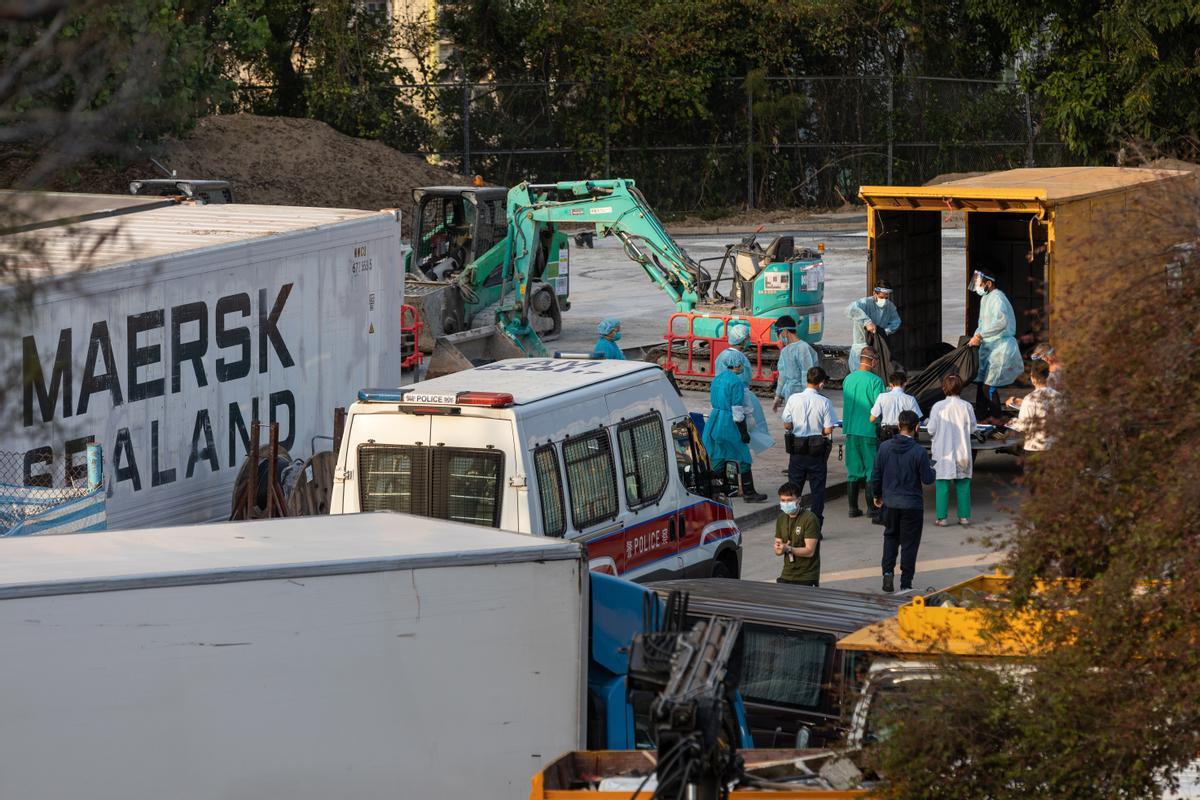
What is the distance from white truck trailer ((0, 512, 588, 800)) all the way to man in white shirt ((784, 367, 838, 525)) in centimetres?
738

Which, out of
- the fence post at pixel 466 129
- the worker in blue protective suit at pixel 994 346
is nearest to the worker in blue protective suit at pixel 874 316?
the worker in blue protective suit at pixel 994 346

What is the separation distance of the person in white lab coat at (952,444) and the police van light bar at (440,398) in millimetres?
5852

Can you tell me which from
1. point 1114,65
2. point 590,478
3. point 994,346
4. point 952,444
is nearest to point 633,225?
point 994,346

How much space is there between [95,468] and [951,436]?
8.00 m

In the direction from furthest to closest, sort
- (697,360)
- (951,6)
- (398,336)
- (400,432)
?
(951,6) < (697,360) < (398,336) < (400,432)

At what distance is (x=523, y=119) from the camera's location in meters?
45.4

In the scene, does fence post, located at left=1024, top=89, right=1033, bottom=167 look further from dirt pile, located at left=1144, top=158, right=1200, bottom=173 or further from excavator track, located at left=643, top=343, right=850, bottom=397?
dirt pile, located at left=1144, top=158, right=1200, bottom=173

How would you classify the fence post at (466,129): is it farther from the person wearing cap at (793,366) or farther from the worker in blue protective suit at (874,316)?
the person wearing cap at (793,366)

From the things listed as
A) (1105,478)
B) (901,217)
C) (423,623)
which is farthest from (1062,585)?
(901,217)

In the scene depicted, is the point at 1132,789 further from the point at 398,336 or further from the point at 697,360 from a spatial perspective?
the point at 697,360

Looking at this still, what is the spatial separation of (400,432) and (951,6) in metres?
36.0

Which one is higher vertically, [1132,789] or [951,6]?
[951,6]

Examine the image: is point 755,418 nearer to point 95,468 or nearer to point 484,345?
point 95,468

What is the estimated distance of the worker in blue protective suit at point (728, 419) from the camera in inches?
619
